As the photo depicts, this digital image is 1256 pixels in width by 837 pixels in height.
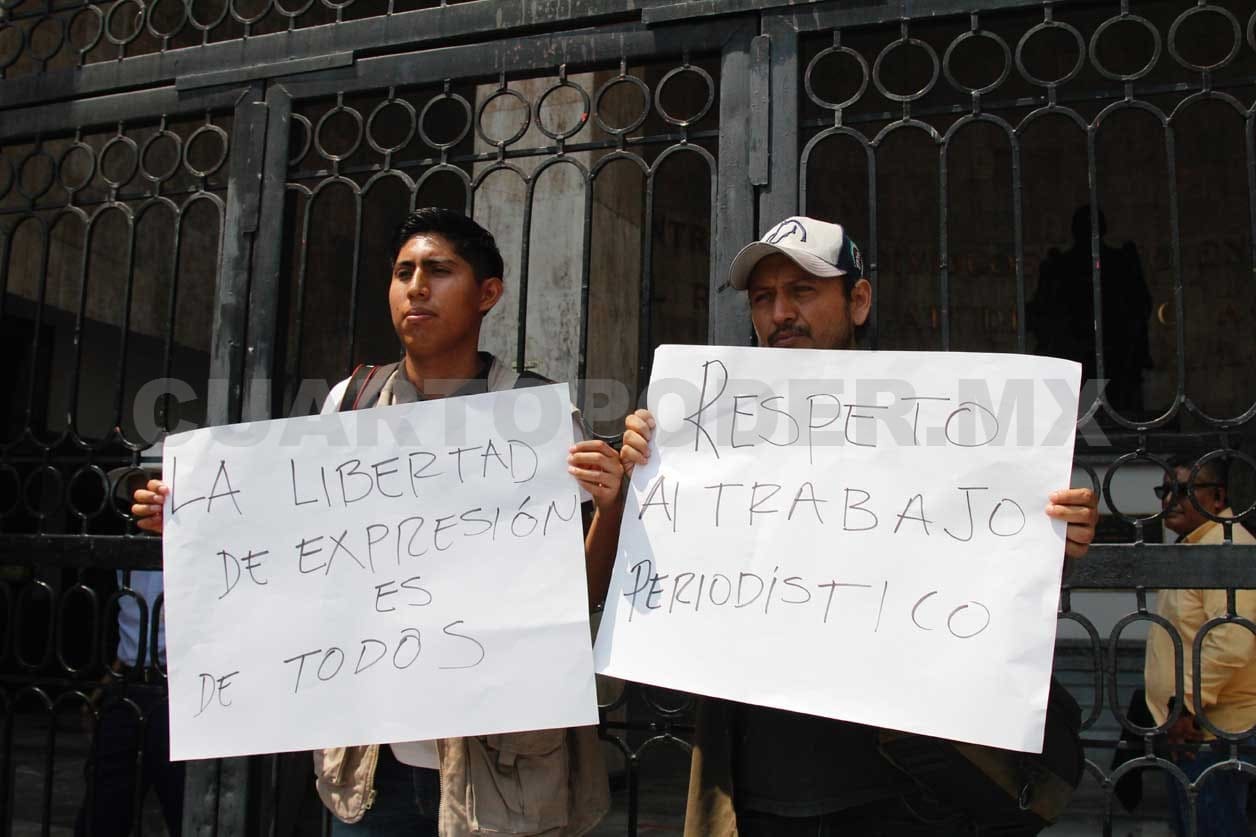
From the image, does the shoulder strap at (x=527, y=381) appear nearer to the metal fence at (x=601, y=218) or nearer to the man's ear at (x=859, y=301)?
the metal fence at (x=601, y=218)

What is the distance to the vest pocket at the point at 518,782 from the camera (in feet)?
7.31

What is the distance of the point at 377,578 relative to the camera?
93.9 inches

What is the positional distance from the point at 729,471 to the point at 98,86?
9.01 ft

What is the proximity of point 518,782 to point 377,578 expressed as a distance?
0.51 m

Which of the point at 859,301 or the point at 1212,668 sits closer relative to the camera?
the point at 859,301

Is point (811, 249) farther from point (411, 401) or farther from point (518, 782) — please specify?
point (518, 782)

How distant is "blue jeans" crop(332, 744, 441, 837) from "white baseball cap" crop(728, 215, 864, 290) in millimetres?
Result: 1272

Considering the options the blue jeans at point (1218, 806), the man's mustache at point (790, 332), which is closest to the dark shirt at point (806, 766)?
the man's mustache at point (790, 332)

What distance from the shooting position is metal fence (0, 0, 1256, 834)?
9.55 feet

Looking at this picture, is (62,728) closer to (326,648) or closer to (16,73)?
(16,73)

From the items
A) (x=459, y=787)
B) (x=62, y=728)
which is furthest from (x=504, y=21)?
(x=62, y=728)

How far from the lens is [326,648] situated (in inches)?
93.4

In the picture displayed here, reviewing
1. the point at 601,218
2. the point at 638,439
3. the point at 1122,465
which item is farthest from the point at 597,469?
the point at 601,218

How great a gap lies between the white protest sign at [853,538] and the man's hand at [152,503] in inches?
42.7
